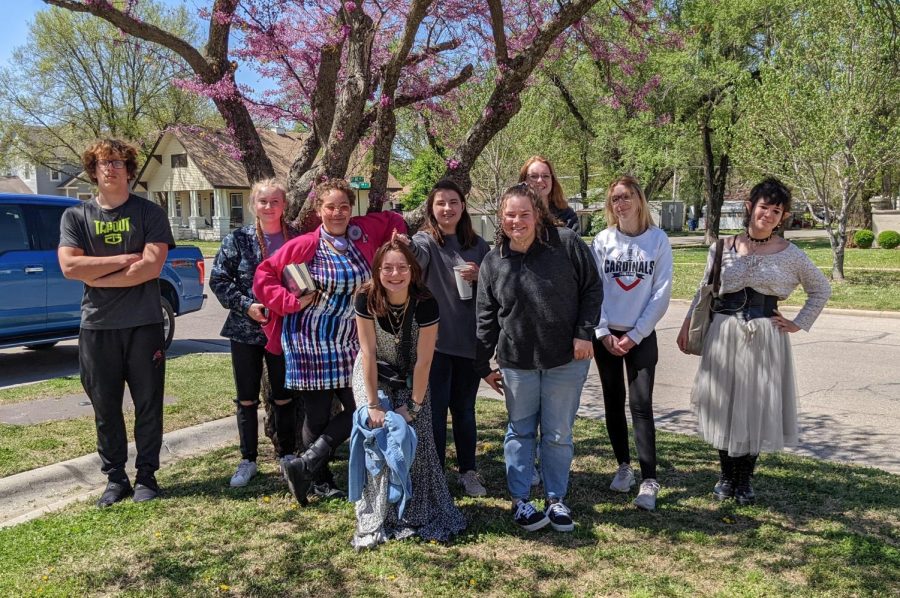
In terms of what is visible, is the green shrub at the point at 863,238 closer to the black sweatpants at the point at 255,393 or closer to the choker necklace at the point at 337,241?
the black sweatpants at the point at 255,393

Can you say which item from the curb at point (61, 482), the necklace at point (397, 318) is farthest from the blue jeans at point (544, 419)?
the curb at point (61, 482)

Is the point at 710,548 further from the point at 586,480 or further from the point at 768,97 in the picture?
the point at 768,97

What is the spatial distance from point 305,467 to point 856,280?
54.7 feet

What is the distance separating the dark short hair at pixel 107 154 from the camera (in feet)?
13.6

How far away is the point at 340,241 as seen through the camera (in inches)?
164

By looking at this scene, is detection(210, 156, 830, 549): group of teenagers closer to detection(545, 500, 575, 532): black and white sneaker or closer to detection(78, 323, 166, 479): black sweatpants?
detection(545, 500, 575, 532): black and white sneaker

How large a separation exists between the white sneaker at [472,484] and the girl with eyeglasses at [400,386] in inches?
19.4

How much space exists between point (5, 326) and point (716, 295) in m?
7.68

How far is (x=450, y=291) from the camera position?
4320 mm

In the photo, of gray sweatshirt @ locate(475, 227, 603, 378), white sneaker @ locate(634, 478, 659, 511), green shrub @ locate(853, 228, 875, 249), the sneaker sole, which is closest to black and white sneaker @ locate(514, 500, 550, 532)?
the sneaker sole

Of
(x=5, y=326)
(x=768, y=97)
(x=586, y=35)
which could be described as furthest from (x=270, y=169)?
(x=768, y=97)

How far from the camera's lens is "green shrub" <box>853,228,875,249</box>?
28.5m

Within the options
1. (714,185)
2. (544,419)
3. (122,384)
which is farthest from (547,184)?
(714,185)

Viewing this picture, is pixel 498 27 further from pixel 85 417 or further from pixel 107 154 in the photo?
pixel 85 417
